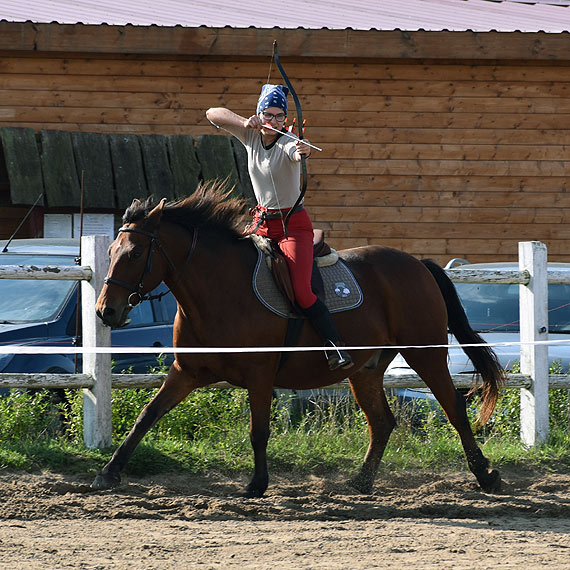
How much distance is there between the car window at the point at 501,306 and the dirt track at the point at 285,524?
2.47 metres

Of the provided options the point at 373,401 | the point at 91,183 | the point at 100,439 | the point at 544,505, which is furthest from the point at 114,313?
the point at 91,183

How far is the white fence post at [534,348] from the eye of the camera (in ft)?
26.0

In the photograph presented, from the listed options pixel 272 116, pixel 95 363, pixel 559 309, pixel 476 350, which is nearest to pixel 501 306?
pixel 559 309

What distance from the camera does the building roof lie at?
14820 mm

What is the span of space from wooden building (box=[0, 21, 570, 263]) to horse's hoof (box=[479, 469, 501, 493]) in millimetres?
8375

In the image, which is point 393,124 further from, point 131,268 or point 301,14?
point 131,268

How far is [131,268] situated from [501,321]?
4773 millimetres

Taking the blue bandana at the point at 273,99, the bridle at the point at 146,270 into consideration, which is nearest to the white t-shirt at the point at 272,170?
the blue bandana at the point at 273,99

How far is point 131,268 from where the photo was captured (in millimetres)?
5871

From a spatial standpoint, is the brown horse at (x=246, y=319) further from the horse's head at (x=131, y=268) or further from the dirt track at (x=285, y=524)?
the dirt track at (x=285, y=524)

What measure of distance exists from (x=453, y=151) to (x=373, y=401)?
8.79 meters

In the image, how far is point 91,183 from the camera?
41.8 ft

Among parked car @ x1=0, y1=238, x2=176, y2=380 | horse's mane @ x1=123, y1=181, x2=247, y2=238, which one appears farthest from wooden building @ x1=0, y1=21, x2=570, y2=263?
horse's mane @ x1=123, y1=181, x2=247, y2=238

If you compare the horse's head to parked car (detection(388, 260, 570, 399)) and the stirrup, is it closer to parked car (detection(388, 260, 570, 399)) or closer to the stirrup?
the stirrup
